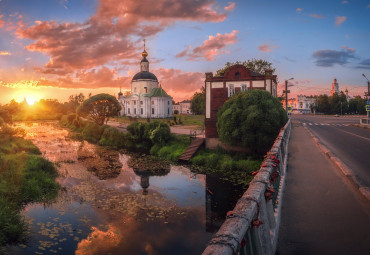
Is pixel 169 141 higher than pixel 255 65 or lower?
lower

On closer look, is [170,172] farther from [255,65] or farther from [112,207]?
[255,65]

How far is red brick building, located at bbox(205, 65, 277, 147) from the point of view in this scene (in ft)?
90.7

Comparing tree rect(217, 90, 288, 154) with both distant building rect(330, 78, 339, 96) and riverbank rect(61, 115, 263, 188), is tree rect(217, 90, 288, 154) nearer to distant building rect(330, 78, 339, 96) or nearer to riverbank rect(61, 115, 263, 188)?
riverbank rect(61, 115, 263, 188)

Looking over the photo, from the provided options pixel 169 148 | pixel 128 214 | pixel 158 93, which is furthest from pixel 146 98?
pixel 128 214

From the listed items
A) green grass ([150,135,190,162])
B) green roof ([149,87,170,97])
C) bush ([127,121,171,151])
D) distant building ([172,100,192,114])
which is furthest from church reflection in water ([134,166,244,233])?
distant building ([172,100,192,114])

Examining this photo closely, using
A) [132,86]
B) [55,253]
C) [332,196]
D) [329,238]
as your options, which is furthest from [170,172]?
[132,86]

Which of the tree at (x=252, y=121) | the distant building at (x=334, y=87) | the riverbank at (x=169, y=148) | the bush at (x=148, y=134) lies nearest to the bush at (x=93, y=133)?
the riverbank at (x=169, y=148)

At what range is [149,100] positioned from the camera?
250ft

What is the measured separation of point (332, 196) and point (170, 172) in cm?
1735

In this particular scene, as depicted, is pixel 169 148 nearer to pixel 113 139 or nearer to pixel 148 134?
pixel 148 134

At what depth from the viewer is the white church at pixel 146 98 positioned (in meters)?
75.7

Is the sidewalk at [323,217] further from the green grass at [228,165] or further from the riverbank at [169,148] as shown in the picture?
the green grass at [228,165]

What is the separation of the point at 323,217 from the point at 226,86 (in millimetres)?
24415

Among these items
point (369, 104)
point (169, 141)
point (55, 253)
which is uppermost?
point (369, 104)
